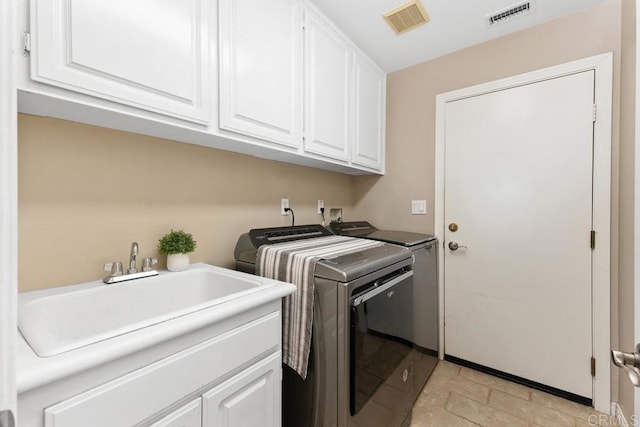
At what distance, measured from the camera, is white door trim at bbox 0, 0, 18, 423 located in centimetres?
31

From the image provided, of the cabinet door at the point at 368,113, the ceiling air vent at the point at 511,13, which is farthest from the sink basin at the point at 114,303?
the ceiling air vent at the point at 511,13

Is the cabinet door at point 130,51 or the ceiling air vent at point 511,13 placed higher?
A: the ceiling air vent at point 511,13

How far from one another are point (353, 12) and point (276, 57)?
712 mm

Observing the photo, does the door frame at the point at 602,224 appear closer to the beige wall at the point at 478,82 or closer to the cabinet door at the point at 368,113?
the beige wall at the point at 478,82

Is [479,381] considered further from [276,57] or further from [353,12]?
[353,12]

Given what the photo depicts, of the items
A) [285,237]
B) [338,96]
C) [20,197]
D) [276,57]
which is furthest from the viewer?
[338,96]

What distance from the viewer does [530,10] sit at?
170cm

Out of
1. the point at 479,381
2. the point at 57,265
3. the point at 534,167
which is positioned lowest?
the point at 479,381

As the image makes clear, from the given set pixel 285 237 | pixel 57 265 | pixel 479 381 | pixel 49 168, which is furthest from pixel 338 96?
pixel 479 381

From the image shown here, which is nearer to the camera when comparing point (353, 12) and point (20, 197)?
point (20, 197)

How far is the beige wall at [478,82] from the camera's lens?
1530mm

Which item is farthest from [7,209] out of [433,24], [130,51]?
[433,24]

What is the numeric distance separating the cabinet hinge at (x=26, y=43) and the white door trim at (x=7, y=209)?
0.58 meters

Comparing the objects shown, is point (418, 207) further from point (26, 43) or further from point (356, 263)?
point (26, 43)
